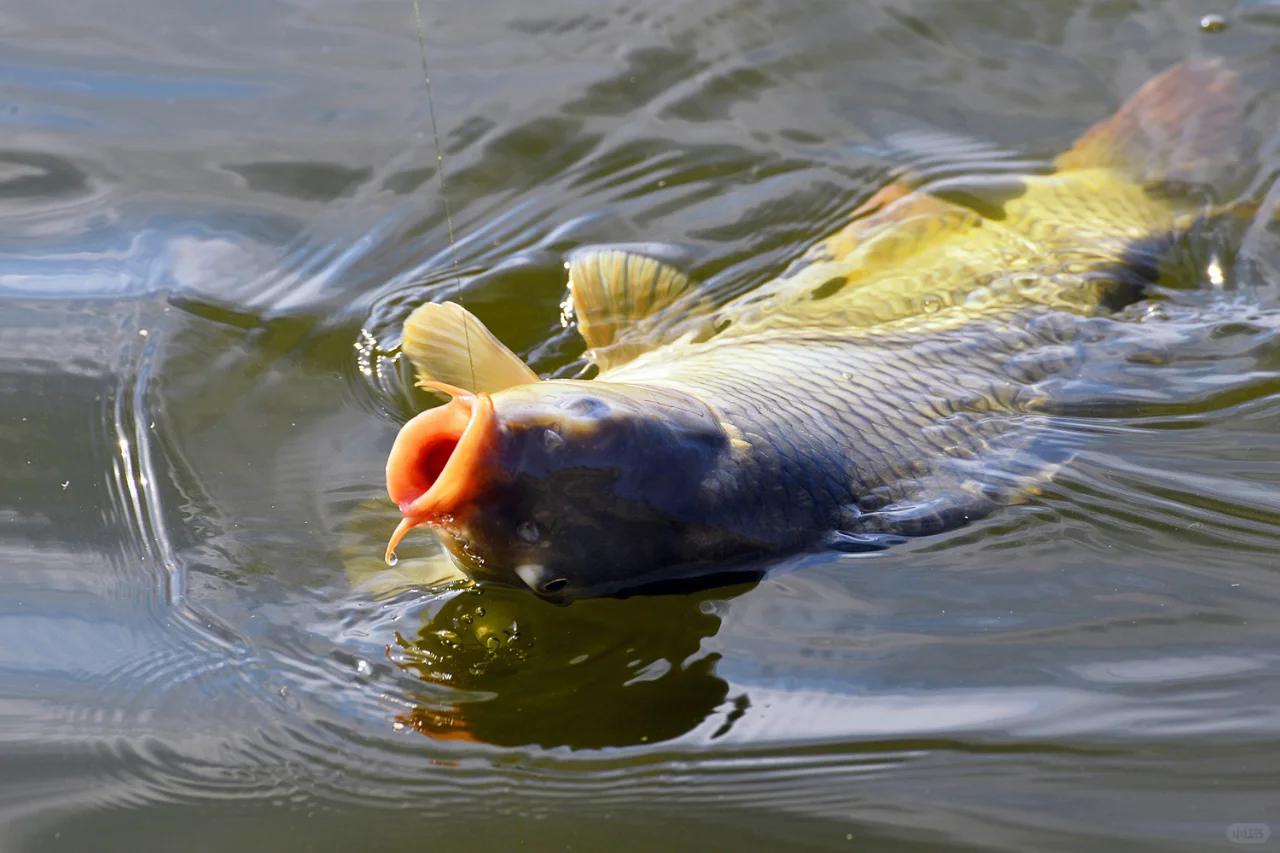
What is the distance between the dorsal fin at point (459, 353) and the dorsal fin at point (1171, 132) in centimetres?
263

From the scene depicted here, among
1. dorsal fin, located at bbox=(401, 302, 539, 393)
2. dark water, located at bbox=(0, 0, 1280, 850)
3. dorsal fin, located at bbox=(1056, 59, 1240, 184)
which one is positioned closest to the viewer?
dark water, located at bbox=(0, 0, 1280, 850)

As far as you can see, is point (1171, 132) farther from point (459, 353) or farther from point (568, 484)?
point (568, 484)

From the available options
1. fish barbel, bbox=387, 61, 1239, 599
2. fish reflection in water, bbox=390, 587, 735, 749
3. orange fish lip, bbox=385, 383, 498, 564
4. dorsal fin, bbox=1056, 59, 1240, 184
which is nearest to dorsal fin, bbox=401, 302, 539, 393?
fish barbel, bbox=387, 61, 1239, 599

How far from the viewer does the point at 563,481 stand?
236 centimetres

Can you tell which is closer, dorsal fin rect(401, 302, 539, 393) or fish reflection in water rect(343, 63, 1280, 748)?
fish reflection in water rect(343, 63, 1280, 748)

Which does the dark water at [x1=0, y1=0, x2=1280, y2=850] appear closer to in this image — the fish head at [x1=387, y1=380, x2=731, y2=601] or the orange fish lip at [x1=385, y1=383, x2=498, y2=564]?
the fish head at [x1=387, y1=380, x2=731, y2=601]

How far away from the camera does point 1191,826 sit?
2299 millimetres

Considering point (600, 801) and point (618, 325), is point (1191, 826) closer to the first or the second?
point (600, 801)

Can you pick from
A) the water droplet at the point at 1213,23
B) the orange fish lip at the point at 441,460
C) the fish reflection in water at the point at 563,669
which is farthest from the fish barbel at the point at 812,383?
the water droplet at the point at 1213,23

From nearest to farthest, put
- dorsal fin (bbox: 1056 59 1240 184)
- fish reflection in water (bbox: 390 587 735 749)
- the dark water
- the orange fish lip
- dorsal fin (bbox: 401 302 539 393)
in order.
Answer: the orange fish lip, the dark water, fish reflection in water (bbox: 390 587 735 749), dorsal fin (bbox: 401 302 539 393), dorsal fin (bbox: 1056 59 1240 184)

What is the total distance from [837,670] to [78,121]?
3169 millimetres

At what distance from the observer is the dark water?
2311 millimetres

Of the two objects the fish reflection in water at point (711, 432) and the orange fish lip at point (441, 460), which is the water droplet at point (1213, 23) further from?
the orange fish lip at point (441, 460)

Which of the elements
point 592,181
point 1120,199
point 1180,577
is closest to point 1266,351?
point 1120,199
